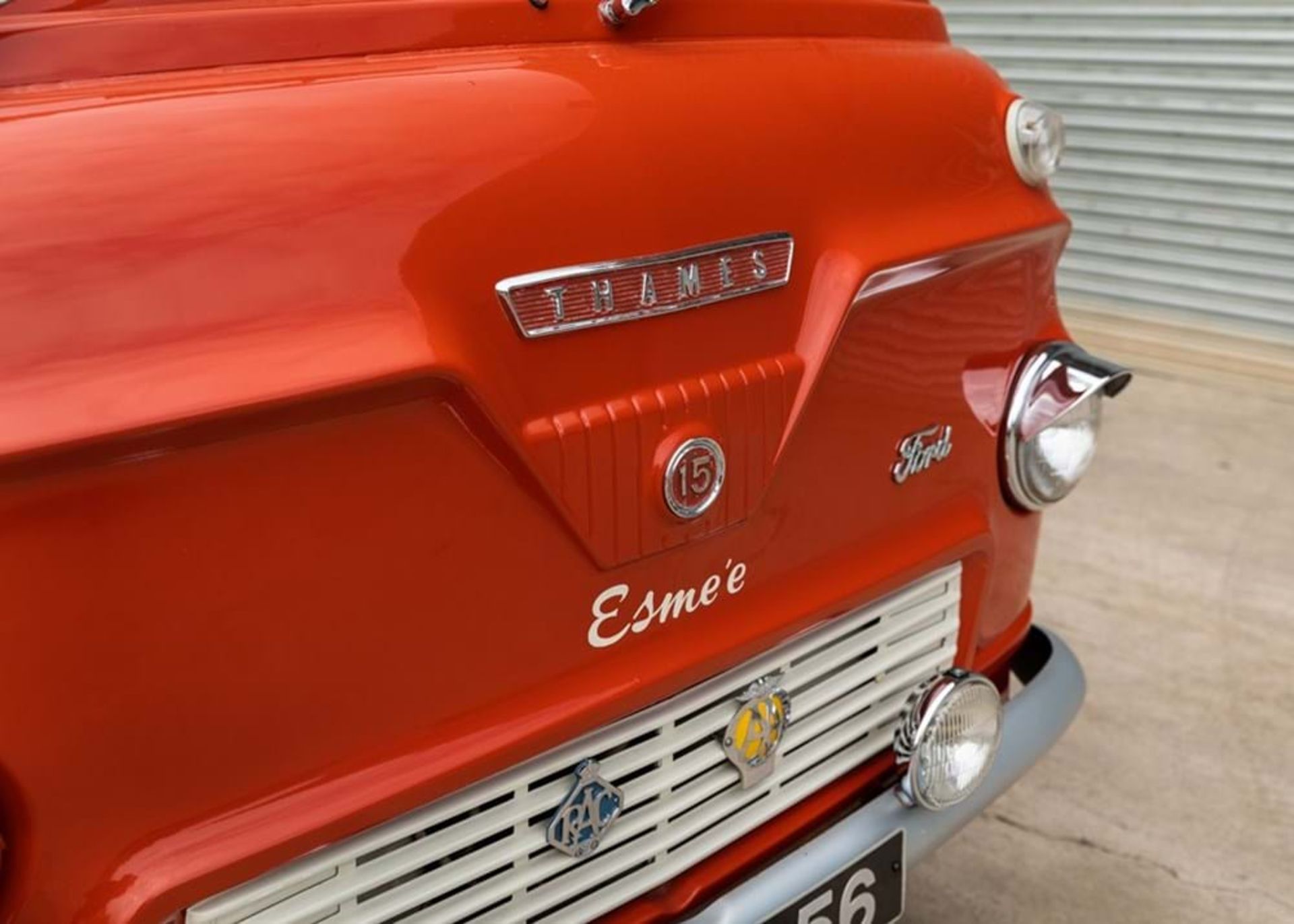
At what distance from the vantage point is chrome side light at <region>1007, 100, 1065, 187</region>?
1702 millimetres

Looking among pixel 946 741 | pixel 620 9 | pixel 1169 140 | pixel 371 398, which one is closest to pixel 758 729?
pixel 946 741

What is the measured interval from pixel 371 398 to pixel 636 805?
0.57 m

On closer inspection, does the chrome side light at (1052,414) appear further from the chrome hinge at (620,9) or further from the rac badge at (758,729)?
the chrome hinge at (620,9)

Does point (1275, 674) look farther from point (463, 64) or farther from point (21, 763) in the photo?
point (21, 763)

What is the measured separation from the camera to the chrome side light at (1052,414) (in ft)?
5.60

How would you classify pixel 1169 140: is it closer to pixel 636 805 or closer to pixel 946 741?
pixel 946 741

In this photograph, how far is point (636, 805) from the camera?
133cm

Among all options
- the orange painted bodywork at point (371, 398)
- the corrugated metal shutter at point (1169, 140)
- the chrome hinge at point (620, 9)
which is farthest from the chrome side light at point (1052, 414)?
the corrugated metal shutter at point (1169, 140)

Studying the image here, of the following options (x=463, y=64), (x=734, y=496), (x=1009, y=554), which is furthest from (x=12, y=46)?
(x=1009, y=554)

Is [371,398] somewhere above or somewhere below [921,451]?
above

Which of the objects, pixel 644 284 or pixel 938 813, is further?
pixel 938 813

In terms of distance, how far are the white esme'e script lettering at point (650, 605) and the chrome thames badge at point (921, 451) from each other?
0.98ft

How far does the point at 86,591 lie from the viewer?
93 centimetres

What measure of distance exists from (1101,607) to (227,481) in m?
2.79
